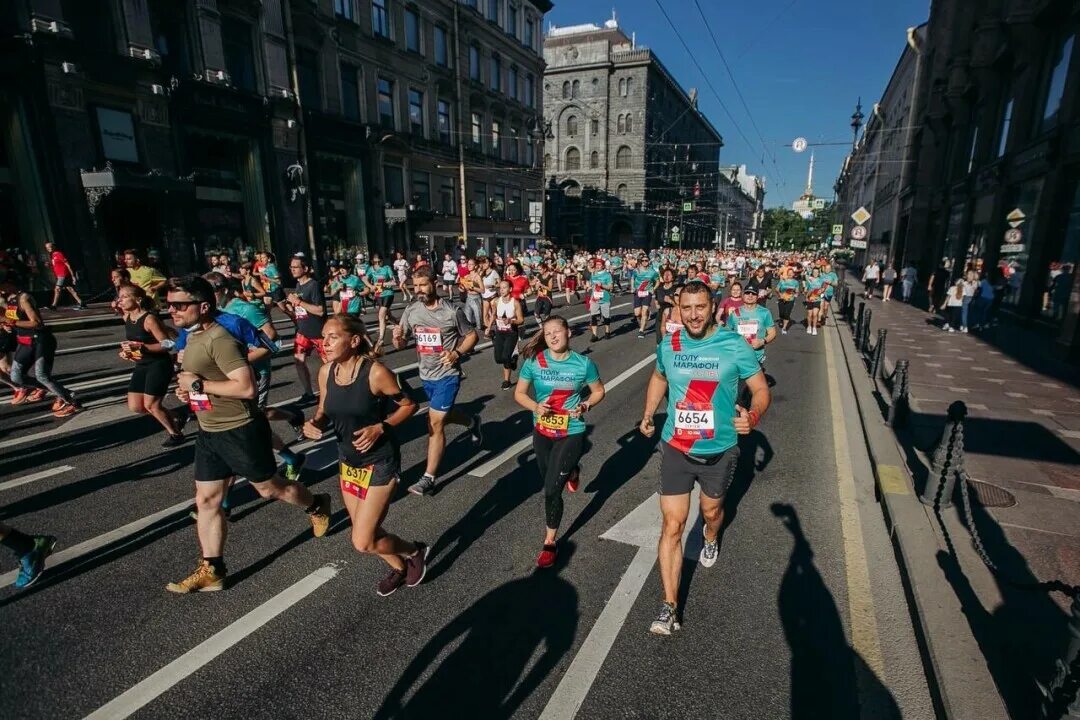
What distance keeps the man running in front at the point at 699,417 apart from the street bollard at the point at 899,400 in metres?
4.25

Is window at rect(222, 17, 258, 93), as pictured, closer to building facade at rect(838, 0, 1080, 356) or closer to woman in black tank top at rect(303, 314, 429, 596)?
woman in black tank top at rect(303, 314, 429, 596)

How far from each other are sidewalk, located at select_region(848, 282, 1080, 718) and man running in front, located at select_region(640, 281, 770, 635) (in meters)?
1.68

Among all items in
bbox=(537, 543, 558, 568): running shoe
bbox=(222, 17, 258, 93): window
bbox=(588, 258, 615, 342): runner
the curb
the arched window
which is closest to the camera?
the curb

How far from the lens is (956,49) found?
2209 cm

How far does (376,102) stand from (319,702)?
97.6ft

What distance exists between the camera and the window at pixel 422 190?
3023 centimetres

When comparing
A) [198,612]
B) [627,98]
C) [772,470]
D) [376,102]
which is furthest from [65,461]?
[627,98]

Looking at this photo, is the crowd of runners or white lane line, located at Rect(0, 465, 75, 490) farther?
white lane line, located at Rect(0, 465, 75, 490)

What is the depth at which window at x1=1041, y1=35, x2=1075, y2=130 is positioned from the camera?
44.4 ft

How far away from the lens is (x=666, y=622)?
10.6ft

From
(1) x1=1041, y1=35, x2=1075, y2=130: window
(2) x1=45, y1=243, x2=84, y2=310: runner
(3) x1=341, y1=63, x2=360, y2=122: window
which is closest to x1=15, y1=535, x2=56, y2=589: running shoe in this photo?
(2) x1=45, y1=243, x2=84, y2=310: runner

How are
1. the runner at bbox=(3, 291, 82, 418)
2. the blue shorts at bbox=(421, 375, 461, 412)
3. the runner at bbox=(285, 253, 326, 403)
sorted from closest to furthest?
the blue shorts at bbox=(421, 375, 461, 412)
the runner at bbox=(3, 291, 82, 418)
the runner at bbox=(285, 253, 326, 403)

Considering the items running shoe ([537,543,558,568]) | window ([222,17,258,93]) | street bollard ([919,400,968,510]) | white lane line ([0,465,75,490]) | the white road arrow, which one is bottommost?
the white road arrow

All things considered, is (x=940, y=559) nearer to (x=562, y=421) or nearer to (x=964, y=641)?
(x=964, y=641)
